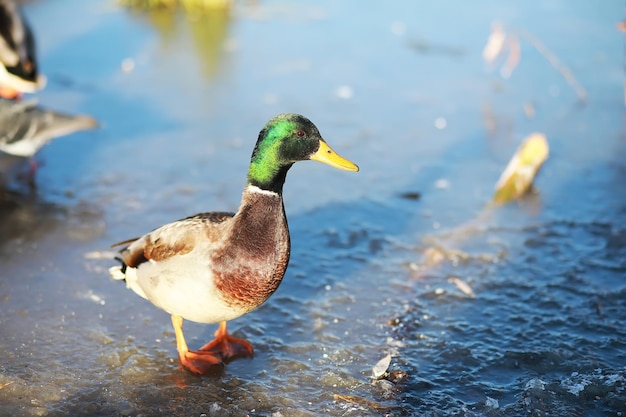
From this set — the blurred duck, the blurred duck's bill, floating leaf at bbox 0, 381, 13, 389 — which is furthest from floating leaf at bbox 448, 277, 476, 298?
the blurred duck's bill

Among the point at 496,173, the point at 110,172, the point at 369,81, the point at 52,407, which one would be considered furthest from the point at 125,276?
the point at 369,81

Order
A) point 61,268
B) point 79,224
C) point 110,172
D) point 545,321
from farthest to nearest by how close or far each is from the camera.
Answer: point 110,172
point 79,224
point 61,268
point 545,321

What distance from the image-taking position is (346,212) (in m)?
5.39

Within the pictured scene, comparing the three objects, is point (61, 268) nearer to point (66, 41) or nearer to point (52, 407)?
point (52, 407)

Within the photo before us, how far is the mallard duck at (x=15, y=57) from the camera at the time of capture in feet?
20.2

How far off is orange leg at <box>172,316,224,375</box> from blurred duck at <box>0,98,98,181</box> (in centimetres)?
236

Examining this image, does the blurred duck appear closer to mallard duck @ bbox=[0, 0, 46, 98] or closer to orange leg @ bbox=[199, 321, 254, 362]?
mallard duck @ bbox=[0, 0, 46, 98]

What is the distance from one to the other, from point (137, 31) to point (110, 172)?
11.7 feet

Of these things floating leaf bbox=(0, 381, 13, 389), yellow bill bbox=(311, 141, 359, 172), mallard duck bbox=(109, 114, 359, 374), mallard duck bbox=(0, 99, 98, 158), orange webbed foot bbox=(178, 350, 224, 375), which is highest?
yellow bill bbox=(311, 141, 359, 172)

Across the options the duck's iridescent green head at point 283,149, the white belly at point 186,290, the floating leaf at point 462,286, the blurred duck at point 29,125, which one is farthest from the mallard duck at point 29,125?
the floating leaf at point 462,286

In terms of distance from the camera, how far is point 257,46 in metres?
8.53

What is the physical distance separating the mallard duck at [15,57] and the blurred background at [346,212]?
555 mm

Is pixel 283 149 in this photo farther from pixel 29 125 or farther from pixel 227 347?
pixel 29 125

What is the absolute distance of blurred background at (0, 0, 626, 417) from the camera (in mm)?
3586
